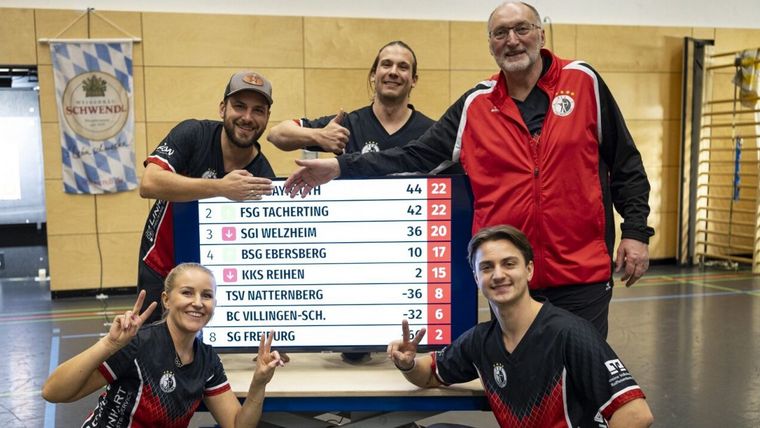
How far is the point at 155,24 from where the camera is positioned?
8391 mm

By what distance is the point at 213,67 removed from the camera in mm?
8547

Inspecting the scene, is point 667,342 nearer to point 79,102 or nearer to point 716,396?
point 716,396

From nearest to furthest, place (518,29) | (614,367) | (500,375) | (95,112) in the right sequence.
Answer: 1. (614,367)
2. (500,375)
3. (518,29)
4. (95,112)

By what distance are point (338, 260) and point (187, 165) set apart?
0.84m

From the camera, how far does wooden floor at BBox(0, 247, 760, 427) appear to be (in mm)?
4570

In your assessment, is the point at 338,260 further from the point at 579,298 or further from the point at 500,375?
the point at 579,298

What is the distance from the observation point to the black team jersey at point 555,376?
220 cm

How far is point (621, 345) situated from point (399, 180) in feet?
13.5

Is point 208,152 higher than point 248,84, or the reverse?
point 248,84

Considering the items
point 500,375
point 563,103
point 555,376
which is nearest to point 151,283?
point 500,375

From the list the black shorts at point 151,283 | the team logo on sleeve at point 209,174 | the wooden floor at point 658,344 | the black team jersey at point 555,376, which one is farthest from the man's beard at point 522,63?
the wooden floor at point 658,344

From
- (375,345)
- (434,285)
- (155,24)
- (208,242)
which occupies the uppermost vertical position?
(155,24)

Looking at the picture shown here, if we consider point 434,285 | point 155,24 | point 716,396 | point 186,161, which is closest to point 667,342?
point 716,396

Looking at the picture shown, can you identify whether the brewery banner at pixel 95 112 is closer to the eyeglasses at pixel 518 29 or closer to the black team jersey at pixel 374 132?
the black team jersey at pixel 374 132
